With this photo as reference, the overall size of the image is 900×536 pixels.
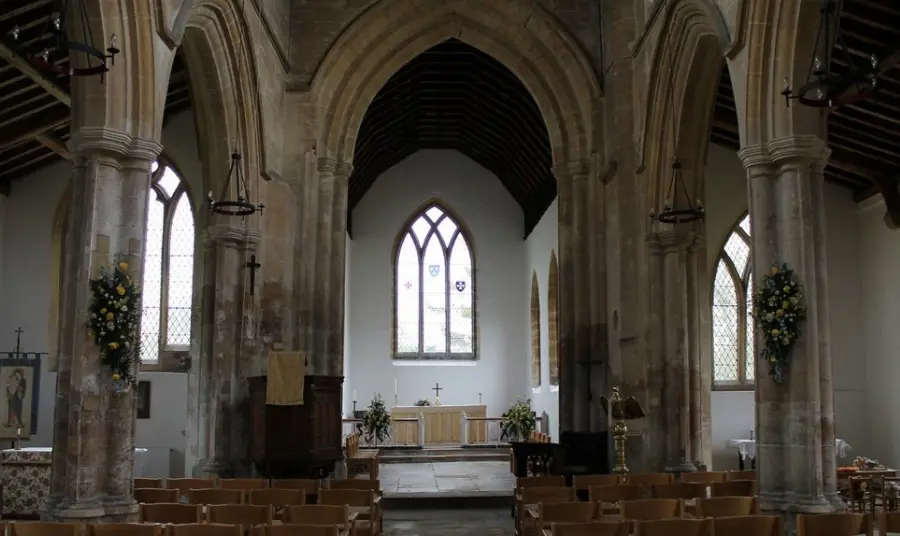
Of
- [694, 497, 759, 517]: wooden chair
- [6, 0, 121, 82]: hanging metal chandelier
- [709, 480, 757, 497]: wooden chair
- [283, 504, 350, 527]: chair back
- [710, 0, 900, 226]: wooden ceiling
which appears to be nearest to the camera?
[6, 0, 121, 82]: hanging metal chandelier

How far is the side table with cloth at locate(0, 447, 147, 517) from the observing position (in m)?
9.88

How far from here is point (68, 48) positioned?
5.65m

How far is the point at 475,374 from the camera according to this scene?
21.5m

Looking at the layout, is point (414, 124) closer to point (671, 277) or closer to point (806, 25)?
point (671, 277)

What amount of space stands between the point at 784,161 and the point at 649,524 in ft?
10.9

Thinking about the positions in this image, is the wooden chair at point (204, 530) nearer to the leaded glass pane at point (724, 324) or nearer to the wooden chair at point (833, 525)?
the wooden chair at point (833, 525)

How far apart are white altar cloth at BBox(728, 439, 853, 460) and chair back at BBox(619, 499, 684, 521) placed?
7519mm

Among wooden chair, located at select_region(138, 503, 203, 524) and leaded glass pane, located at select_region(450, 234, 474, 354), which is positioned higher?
leaded glass pane, located at select_region(450, 234, 474, 354)

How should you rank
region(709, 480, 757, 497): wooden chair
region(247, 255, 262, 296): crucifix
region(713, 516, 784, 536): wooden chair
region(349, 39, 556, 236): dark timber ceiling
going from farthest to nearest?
region(349, 39, 556, 236): dark timber ceiling → region(247, 255, 262, 296): crucifix → region(709, 480, 757, 497): wooden chair → region(713, 516, 784, 536): wooden chair

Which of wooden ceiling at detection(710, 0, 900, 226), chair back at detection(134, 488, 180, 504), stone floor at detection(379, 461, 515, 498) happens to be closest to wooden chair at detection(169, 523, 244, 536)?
chair back at detection(134, 488, 180, 504)

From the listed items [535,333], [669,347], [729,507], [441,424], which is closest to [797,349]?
[729,507]

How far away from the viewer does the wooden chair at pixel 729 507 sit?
19.2 feet

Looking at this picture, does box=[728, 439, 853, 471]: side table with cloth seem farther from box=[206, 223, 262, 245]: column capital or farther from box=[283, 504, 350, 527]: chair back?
box=[283, 504, 350, 527]: chair back

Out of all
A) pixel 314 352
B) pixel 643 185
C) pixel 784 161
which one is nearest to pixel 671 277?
pixel 643 185
